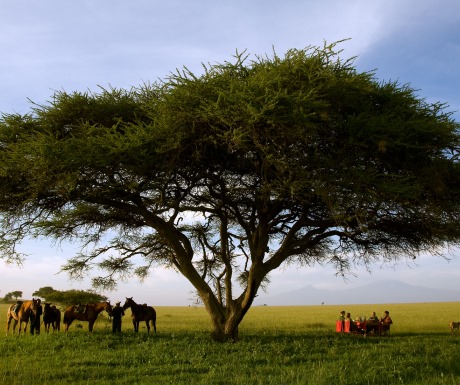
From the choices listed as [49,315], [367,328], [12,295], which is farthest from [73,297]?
[12,295]

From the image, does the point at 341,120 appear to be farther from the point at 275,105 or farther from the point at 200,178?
the point at 200,178

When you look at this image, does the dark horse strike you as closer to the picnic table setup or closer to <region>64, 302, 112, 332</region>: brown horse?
<region>64, 302, 112, 332</region>: brown horse

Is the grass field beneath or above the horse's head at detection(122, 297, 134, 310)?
beneath

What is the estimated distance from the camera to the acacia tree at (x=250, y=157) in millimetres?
14875

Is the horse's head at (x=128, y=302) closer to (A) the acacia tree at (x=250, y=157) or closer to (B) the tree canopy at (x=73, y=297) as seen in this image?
(A) the acacia tree at (x=250, y=157)

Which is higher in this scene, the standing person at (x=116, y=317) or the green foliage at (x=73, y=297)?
the green foliage at (x=73, y=297)

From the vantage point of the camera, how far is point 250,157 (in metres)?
16.7

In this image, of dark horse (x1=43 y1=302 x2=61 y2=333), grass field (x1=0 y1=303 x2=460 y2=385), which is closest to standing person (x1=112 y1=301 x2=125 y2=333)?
grass field (x1=0 y1=303 x2=460 y2=385)

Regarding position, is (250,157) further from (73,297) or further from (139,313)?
(73,297)

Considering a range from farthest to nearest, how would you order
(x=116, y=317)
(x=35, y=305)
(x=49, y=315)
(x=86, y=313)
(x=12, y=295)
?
(x=12, y=295)
(x=49, y=315)
(x=86, y=313)
(x=116, y=317)
(x=35, y=305)

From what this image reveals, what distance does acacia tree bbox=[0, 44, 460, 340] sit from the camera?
48.8 feet

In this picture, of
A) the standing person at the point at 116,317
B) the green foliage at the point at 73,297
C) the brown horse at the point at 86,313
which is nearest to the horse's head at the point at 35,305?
the brown horse at the point at 86,313

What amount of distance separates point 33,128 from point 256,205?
26.9 feet

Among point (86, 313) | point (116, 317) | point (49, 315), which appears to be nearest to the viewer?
point (116, 317)
